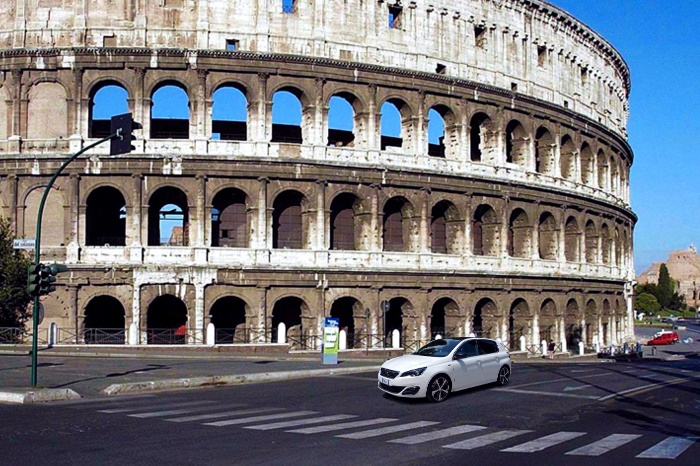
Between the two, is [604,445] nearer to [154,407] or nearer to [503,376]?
[503,376]

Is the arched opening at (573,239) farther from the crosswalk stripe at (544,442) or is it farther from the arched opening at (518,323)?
the crosswalk stripe at (544,442)

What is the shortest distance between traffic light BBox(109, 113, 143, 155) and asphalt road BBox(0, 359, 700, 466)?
5.61 metres

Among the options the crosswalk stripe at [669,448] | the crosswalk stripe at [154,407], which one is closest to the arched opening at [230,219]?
the crosswalk stripe at [154,407]

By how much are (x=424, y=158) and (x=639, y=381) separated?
19.4 m

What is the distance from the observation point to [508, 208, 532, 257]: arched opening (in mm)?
45688

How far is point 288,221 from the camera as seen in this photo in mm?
40438

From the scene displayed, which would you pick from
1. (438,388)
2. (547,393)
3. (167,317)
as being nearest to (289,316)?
(167,317)

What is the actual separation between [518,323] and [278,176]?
16335 mm

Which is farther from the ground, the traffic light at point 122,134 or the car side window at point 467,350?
the traffic light at point 122,134

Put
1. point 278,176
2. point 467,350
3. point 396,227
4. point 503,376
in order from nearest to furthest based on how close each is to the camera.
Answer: point 467,350, point 503,376, point 278,176, point 396,227

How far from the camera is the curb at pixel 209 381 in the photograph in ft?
66.9

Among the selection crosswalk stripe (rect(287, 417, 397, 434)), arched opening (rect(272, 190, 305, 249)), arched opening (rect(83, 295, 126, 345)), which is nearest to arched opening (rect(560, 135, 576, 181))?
arched opening (rect(272, 190, 305, 249))

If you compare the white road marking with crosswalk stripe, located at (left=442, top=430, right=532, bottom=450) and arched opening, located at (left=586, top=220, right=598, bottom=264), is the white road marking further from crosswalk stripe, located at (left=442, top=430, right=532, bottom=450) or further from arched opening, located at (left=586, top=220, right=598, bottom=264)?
arched opening, located at (left=586, top=220, right=598, bottom=264)

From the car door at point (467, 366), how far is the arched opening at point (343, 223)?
20.9m
